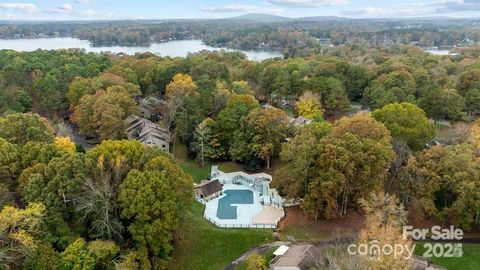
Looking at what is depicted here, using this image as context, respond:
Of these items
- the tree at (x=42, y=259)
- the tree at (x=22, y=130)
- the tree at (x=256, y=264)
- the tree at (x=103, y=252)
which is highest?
the tree at (x=22, y=130)

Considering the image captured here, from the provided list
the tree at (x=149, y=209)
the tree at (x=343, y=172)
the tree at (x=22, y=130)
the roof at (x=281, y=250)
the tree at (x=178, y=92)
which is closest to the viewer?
the tree at (x=149, y=209)

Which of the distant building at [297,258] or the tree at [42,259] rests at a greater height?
the tree at [42,259]

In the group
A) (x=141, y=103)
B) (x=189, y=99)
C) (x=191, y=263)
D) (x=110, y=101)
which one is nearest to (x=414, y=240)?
(x=191, y=263)

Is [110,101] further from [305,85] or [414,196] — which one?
[414,196]

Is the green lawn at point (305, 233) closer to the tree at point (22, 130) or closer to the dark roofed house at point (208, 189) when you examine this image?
the dark roofed house at point (208, 189)

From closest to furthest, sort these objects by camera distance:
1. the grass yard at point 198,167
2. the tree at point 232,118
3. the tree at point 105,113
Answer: the grass yard at point 198,167, the tree at point 232,118, the tree at point 105,113

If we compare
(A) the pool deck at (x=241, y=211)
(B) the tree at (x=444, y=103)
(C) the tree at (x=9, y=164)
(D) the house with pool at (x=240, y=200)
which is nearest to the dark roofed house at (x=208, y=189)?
(D) the house with pool at (x=240, y=200)
